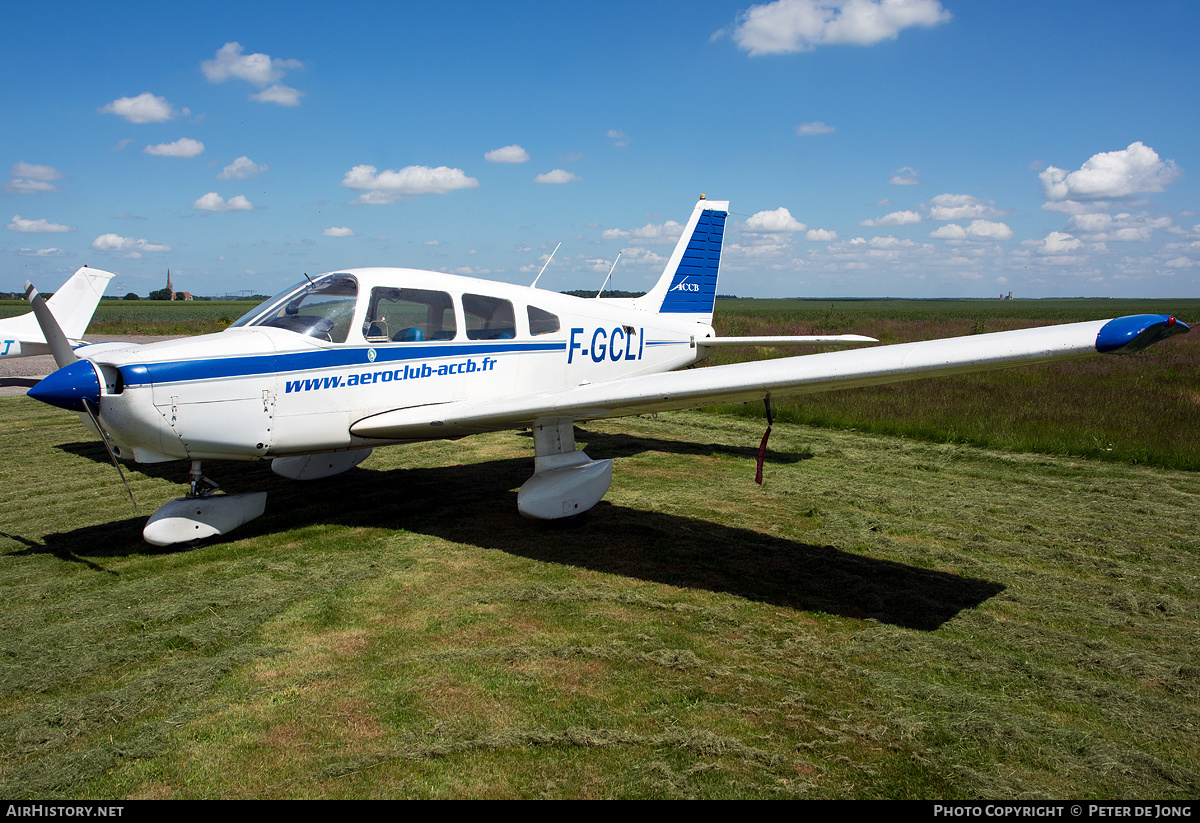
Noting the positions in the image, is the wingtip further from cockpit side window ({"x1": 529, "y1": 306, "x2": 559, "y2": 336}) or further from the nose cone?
the nose cone

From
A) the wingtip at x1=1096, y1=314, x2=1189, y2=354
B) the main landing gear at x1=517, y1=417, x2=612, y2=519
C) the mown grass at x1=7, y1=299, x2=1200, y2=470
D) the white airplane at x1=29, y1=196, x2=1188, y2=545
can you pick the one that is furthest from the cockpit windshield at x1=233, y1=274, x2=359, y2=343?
the mown grass at x1=7, y1=299, x2=1200, y2=470

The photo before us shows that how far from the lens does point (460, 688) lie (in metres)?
3.41

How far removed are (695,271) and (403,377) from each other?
17.6 ft

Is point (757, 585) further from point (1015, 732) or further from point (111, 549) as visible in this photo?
point (111, 549)

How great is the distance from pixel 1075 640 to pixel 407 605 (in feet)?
13.2

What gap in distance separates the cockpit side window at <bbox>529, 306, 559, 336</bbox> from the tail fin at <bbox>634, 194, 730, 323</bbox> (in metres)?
2.91

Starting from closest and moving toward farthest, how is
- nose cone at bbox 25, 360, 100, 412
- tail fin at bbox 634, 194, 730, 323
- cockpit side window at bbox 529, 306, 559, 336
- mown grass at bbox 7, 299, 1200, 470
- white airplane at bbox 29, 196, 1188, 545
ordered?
white airplane at bbox 29, 196, 1188, 545, nose cone at bbox 25, 360, 100, 412, cockpit side window at bbox 529, 306, 559, 336, mown grass at bbox 7, 299, 1200, 470, tail fin at bbox 634, 194, 730, 323

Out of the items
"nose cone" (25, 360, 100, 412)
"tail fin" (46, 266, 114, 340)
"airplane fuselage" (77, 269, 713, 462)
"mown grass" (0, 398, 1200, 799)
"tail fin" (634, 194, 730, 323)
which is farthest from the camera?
"tail fin" (46, 266, 114, 340)

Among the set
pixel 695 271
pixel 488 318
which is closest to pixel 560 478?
pixel 488 318

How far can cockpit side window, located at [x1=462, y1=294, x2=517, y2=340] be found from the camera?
254 inches

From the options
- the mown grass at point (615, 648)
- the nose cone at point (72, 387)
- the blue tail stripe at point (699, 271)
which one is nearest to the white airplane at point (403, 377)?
the nose cone at point (72, 387)

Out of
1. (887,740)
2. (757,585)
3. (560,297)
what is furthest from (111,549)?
(887,740)

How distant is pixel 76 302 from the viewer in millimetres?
14359

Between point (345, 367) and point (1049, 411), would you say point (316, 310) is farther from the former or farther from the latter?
point (1049, 411)
